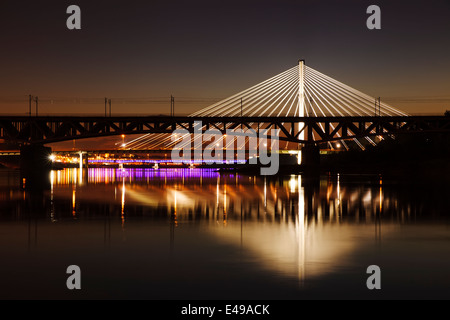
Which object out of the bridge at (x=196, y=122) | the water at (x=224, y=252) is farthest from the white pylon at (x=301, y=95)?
the water at (x=224, y=252)

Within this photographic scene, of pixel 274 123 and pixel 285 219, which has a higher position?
pixel 274 123

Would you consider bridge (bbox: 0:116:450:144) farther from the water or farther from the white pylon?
the water

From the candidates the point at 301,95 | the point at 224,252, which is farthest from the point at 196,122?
the point at 224,252

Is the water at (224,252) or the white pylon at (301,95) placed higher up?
the white pylon at (301,95)

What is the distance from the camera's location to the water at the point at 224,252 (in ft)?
39.2

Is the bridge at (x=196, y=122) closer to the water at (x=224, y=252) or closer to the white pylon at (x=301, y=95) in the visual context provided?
the white pylon at (x=301, y=95)

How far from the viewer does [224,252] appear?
16547 millimetres

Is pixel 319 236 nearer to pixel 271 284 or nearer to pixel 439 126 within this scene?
Result: pixel 271 284

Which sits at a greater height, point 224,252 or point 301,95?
point 301,95

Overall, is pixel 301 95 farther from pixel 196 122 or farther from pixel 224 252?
pixel 224 252

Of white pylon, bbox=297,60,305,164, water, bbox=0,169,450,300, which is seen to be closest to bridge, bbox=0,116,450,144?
white pylon, bbox=297,60,305,164

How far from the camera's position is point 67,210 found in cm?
2961
